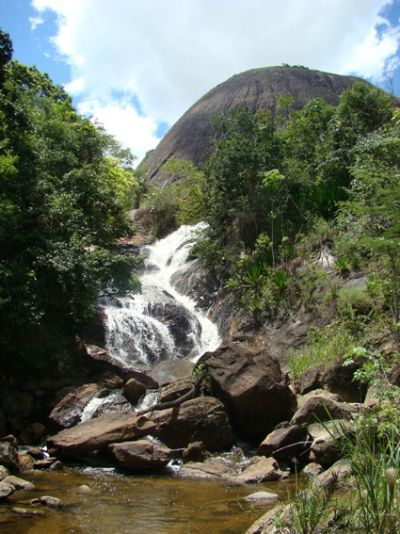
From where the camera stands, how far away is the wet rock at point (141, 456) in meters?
8.51

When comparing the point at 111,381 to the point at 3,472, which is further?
the point at 111,381

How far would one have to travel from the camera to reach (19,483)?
23.5ft

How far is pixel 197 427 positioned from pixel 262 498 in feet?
10.5

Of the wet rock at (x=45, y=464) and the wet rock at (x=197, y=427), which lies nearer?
the wet rock at (x=45, y=464)

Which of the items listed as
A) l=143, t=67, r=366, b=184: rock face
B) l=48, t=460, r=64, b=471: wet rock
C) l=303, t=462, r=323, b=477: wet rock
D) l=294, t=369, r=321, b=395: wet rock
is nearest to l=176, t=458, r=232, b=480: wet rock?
l=303, t=462, r=323, b=477: wet rock

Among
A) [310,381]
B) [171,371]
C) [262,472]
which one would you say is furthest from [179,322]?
[262,472]

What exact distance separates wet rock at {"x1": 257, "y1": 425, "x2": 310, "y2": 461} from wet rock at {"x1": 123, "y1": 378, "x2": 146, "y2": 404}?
4043 millimetres

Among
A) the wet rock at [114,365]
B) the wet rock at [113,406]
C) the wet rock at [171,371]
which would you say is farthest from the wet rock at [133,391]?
the wet rock at [171,371]

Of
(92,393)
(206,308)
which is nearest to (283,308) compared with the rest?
(206,308)

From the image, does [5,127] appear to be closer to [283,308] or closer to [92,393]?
[92,393]

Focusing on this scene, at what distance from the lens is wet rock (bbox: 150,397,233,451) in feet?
31.9

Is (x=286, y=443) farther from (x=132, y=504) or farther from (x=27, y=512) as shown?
(x=27, y=512)

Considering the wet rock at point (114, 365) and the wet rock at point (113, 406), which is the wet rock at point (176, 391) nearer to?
the wet rock at point (113, 406)

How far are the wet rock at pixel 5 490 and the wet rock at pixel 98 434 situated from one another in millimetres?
2349
